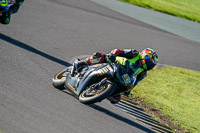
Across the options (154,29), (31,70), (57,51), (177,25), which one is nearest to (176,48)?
(154,29)

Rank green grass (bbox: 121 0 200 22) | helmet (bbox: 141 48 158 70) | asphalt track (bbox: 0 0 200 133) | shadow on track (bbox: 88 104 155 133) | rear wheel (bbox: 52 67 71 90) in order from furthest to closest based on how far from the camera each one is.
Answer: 1. green grass (bbox: 121 0 200 22)
2. rear wheel (bbox: 52 67 71 90)
3. helmet (bbox: 141 48 158 70)
4. shadow on track (bbox: 88 104 155 133)
5. asphalt track (bbox: 0 0 200 133)

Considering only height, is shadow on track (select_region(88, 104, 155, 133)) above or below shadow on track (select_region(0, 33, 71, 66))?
above

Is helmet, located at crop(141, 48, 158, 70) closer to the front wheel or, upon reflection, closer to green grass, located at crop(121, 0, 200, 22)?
the front wheel

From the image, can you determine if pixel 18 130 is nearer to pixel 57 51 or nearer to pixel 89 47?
pixel 57 51

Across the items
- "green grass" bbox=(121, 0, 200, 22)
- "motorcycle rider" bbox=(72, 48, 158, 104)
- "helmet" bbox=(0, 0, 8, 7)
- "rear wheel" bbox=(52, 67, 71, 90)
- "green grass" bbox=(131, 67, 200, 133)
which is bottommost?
"green grass" bbox=(121, 0, 200, 22)

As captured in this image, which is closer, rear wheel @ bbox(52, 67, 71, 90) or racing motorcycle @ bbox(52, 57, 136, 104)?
racing motorcycle @ bbox(52, 57, 136, 104)

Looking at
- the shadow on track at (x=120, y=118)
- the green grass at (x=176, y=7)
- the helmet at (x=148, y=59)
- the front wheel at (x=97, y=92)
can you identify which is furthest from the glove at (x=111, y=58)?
the green grass at (x=176, y=7)

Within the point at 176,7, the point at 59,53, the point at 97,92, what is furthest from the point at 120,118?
the point at 176,7

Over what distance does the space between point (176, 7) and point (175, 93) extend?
1296 cm

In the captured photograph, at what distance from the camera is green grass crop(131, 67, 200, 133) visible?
9922 millimetres

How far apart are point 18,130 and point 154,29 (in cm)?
1315

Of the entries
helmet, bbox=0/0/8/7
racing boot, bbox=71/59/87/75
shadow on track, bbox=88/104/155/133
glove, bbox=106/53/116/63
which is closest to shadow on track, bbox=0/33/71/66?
helmet, bbox=0/0/8/7

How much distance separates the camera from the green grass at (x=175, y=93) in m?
9.92

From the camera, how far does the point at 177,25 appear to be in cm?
1962
